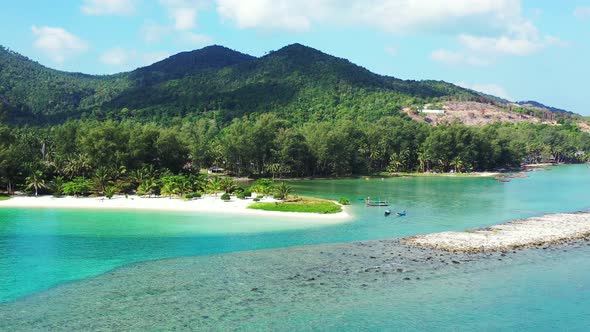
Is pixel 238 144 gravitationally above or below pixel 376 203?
above

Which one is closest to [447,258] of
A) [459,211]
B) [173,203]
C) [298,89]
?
[459,211]

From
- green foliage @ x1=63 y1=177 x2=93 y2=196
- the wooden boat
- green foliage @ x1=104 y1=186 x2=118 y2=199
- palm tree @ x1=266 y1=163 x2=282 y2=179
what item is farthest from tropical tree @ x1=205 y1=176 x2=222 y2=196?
palm tree @ x1=266 y1=163 x2=282 y2=179

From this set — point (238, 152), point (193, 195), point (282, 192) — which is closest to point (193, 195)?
point (193, 195)

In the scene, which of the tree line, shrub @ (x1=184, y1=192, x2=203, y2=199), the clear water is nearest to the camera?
the clear water

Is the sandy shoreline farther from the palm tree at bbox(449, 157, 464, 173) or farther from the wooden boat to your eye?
the palm tree at bbox(449, 157, 464, 173)

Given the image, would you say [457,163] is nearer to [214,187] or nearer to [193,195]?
[214,187]

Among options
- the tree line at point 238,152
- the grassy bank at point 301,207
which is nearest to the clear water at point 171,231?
the grassy bank at point 301,207
